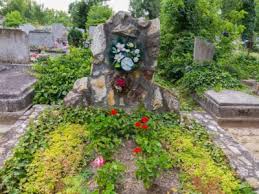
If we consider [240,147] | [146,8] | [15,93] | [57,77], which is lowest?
[240,147]

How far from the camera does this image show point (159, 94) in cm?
474

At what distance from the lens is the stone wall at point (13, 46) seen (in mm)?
7172

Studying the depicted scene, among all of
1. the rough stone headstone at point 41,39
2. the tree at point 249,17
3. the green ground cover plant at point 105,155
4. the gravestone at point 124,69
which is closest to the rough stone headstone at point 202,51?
the gravestone at point 124,69

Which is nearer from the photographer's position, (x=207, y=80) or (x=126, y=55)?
(x=126, y=55)

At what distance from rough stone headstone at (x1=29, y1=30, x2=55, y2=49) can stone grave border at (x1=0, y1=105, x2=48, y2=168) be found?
29.1ft

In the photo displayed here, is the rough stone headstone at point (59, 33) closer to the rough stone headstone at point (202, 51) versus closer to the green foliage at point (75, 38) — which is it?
the green foliage at point (75, 38)

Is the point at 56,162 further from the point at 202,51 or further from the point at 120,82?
the point at 202,51

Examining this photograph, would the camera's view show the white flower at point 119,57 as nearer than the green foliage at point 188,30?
Yes

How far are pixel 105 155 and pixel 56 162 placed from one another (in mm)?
549

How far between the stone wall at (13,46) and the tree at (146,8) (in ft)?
55.9

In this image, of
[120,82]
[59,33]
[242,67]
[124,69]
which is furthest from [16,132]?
[59,33]

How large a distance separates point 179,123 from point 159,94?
22.0 inches

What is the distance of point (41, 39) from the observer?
44.2ft

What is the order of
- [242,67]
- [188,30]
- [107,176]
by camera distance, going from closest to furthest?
[107,176] < [188,30] < [242,67]
